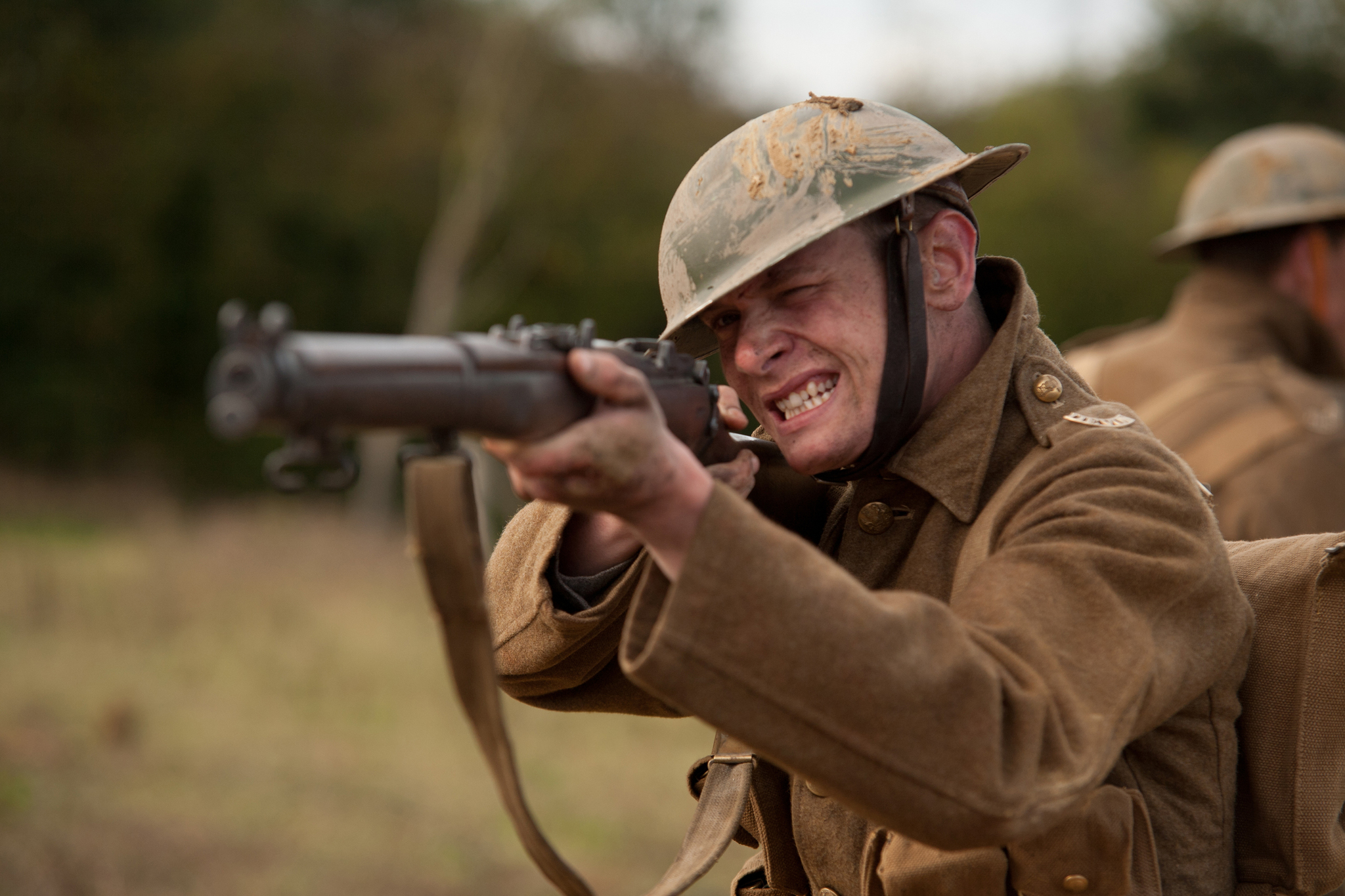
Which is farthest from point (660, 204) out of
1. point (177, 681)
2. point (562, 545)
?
point (562, 545)

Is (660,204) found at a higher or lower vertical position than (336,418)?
lower

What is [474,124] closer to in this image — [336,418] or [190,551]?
[190,551]

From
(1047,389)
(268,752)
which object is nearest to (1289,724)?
(1047,389)

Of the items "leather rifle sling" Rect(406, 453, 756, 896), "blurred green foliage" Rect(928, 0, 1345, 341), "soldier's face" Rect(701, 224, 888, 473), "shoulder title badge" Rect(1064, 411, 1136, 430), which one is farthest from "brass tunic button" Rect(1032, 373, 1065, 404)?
"blurred green foliage" Rect(928, 0, 1345, 341)

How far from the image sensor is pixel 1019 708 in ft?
7.18

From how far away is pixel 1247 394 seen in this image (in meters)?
6.15

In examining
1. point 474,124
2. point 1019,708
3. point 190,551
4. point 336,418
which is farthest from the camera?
point 474,124

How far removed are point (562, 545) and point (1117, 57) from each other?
1090 inches

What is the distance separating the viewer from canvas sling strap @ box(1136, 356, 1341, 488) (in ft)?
19.5

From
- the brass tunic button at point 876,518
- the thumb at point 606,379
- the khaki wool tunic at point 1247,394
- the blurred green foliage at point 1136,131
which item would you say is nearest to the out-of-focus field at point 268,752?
the khaki wool tunic at point 1247,394

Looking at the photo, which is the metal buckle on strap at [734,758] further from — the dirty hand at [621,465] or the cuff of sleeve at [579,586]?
the dirty hand at [621,465]

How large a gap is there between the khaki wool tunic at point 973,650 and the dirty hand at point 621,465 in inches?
2.6

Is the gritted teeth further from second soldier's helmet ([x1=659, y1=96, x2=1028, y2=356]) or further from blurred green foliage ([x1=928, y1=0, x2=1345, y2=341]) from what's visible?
blurred green foliage ([x1=928, y1=0, x2=1345, y2=341])

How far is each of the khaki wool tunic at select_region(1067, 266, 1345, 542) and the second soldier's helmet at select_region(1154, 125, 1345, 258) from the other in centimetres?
29
